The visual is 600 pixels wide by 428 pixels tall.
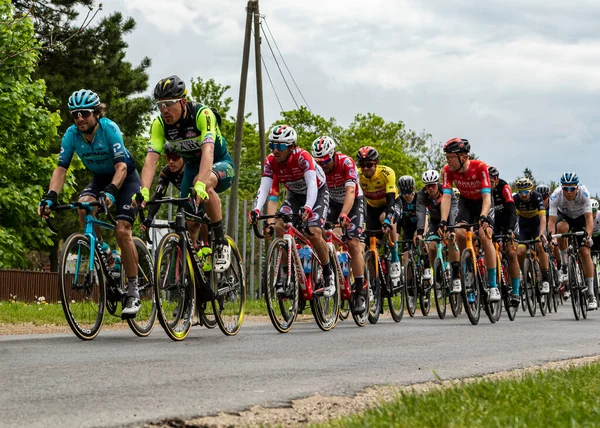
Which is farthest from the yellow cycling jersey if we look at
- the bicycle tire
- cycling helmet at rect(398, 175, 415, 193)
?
cycling helmet at rect(398, 175, 415, 193)

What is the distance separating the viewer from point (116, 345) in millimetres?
8859

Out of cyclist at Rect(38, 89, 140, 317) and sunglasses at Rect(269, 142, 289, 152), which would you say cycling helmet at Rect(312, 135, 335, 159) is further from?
cyclist at Rect(38, 89, 140, 317)

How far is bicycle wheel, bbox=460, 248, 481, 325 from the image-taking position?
1407cm

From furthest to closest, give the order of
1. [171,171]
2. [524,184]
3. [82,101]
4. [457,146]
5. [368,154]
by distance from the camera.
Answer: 1. [524,184]
2. [368,154]
3. [457,146]
4. [171,171]
5. [82,101]

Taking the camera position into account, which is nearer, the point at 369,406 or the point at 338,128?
the point at 369,406

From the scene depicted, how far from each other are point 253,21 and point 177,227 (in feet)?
64.8

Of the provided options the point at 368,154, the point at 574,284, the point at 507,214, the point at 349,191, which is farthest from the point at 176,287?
the point at 574,284

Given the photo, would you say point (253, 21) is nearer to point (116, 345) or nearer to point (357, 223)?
point (357, 223)

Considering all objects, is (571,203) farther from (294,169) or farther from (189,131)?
(189,131)

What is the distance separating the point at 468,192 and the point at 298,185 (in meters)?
3.77

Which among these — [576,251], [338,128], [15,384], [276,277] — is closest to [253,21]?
[576,251]

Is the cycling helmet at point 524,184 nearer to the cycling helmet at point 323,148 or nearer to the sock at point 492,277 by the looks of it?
the sock at point 492,277

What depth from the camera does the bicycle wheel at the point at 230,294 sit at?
10227 millimetres

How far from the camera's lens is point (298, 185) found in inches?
467
